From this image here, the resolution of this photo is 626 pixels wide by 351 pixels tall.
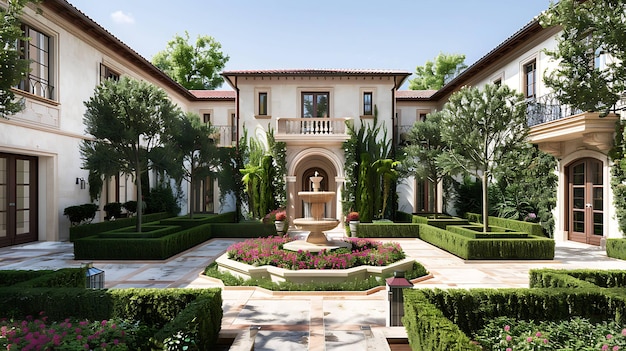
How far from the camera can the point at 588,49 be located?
7.01 m

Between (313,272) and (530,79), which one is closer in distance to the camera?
(313,272)

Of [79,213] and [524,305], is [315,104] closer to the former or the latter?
[79,213]

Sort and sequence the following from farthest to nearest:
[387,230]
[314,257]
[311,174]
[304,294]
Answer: [311,174]
[387,230]
[314,257]
[304,294]

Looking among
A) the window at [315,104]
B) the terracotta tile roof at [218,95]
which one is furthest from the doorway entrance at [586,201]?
the terracotta tile roof at [218,95]

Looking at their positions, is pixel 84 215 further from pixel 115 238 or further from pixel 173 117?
pixel 173 117

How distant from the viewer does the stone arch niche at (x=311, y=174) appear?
19438 millimetres

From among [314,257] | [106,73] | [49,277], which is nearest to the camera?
[49,277]

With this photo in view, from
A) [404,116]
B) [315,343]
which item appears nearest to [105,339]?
[315,343]

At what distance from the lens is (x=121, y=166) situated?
1281cm

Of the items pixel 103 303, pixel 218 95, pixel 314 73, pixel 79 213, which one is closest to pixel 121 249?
pixel 79 213

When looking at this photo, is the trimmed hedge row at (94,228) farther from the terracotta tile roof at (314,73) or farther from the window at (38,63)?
the terracotta tile roof at (314,73)

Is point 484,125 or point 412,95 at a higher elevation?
point 412,95

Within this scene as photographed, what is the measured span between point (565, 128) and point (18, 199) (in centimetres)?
1961

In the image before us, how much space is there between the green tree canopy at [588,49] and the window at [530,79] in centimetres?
962
